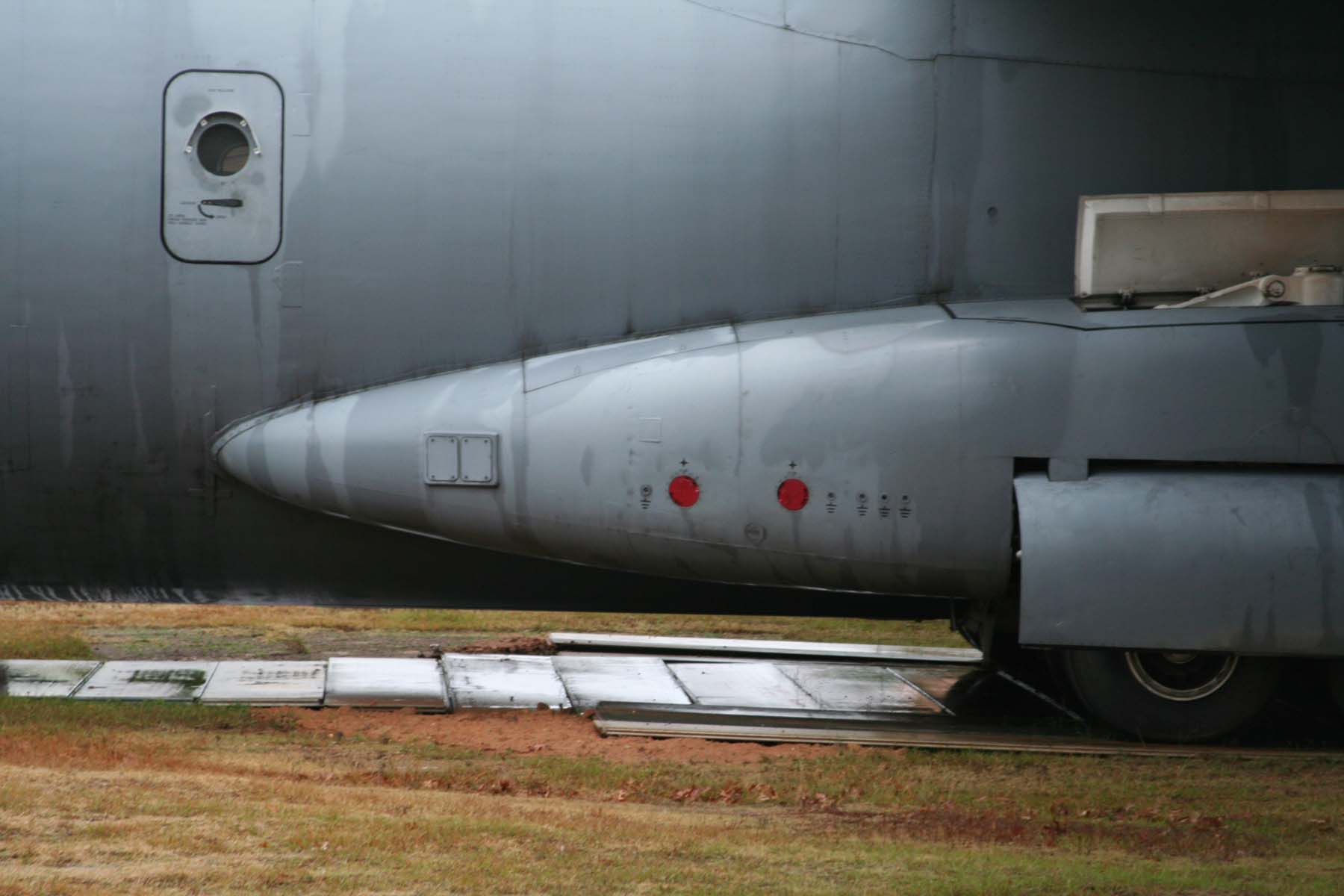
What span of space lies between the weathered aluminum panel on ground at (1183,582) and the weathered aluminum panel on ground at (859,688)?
2.13 metres

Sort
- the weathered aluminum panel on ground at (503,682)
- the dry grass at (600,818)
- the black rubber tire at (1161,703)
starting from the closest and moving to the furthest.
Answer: the dry grass at (600,818), the black rubber tire at (1161,703), the weathered aluminum panel on ground at (503,682)

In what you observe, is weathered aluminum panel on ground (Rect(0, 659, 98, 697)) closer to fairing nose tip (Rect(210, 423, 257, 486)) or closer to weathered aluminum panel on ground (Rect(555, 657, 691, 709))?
fairing nose tip (Rect(210, 423, 257, 486))

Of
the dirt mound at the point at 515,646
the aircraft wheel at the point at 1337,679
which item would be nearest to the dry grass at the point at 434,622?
the dirt mound at the point at 515,646

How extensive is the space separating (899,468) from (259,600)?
339 cm

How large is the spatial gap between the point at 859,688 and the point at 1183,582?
10.4ft

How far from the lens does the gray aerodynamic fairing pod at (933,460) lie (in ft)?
22.9

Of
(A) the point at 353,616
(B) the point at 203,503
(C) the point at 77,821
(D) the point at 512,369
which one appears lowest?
(A) the point at 353,616

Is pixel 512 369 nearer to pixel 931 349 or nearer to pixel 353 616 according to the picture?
pixel 931 349

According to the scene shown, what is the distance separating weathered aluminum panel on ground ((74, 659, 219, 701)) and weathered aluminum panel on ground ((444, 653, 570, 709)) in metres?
1.55

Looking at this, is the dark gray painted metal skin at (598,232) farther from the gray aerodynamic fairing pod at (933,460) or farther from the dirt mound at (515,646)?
the dirt mound at (515,646)

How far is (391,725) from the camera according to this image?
7.93 m

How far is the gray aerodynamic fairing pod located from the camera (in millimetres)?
6980

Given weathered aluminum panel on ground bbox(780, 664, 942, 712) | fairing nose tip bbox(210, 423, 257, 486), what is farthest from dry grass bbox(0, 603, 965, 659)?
fairing nose tip bbox(210, 423, 257, 486)

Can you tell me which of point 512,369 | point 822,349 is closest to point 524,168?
point 512,369
